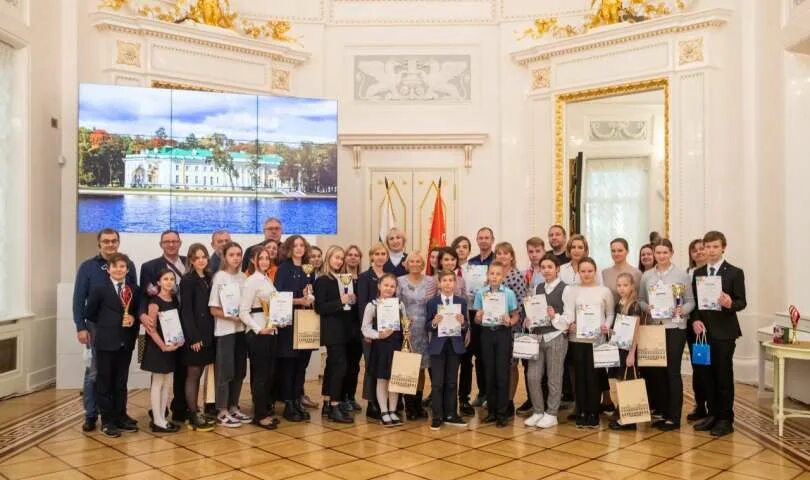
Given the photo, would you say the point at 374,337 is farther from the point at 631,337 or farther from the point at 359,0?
the point at 359,0

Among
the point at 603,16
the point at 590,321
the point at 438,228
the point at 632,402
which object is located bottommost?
the point at 632,402

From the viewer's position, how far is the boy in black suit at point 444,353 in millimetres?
5512

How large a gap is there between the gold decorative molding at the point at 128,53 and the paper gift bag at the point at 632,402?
21.7ft

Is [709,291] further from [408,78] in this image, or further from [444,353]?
[408,78]

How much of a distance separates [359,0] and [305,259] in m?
5.63

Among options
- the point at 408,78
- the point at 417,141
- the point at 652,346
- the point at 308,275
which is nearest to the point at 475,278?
the point at 308,275

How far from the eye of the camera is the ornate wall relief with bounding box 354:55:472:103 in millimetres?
10141

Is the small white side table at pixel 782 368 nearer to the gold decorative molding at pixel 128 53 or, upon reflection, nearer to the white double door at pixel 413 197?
the white double door at pixel 413 197

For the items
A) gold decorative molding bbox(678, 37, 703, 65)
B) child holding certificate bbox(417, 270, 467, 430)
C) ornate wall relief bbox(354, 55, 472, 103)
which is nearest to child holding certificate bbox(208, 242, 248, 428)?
child holding certificate bbox(417, 270, 467, 430)

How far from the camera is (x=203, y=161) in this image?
8.38 meters

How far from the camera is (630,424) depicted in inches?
220

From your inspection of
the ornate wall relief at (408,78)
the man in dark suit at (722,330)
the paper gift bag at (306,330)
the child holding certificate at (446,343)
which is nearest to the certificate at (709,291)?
the man in dark suit at (722,330)

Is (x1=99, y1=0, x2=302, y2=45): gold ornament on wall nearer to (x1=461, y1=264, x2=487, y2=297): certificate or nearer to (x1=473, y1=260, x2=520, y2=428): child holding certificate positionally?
(x1=461, y1=264, x2=487, y2=297): certificate

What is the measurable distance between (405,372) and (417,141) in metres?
5.16
